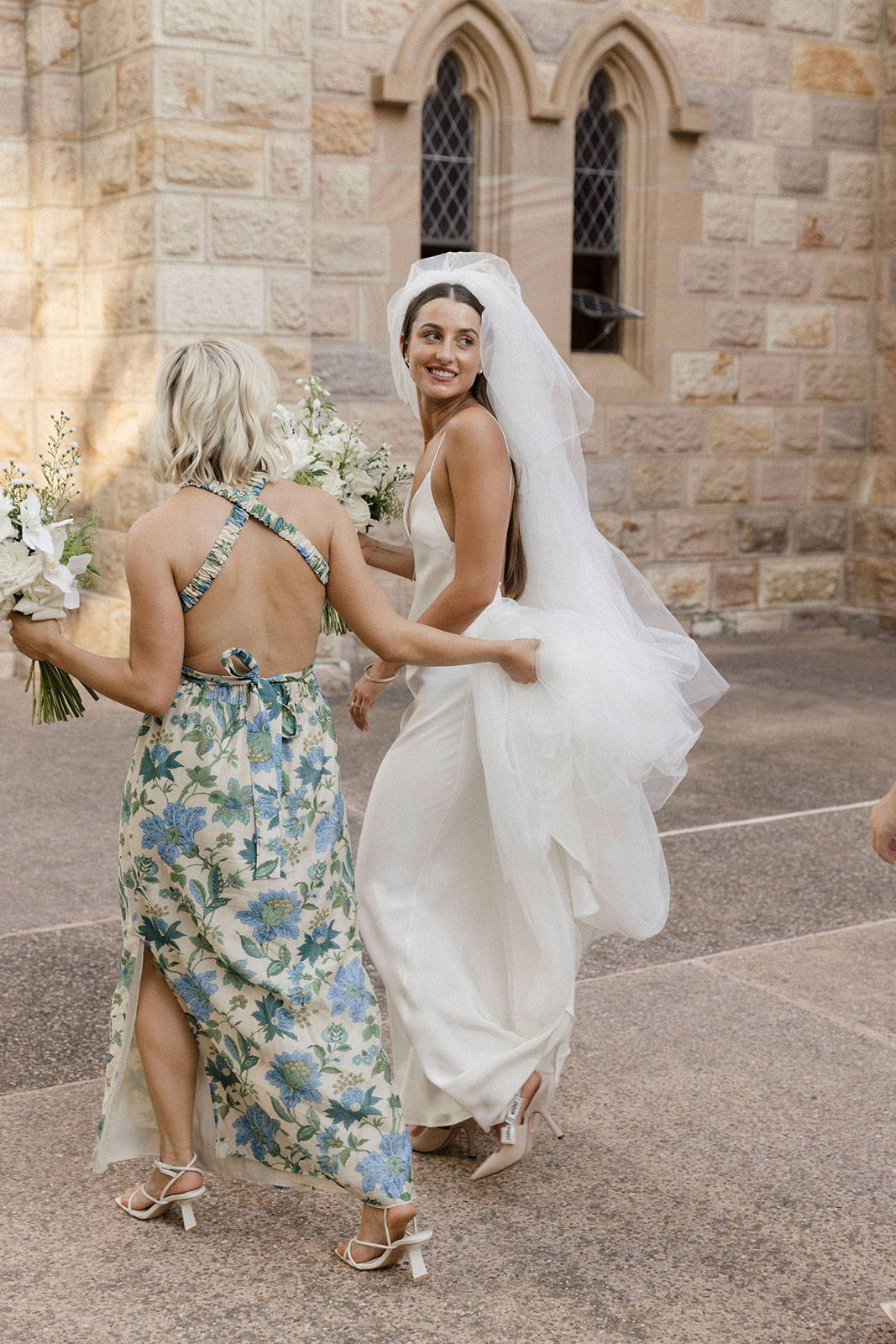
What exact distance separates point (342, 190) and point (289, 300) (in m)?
1.16

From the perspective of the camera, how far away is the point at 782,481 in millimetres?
10852

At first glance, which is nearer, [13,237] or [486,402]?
[486,402]

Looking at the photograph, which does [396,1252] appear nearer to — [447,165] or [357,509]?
[357,509]

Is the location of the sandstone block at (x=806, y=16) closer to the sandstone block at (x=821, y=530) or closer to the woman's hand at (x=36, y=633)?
the sandstone block at (x=821, y=530)

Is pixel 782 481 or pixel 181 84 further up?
pixel 181 84

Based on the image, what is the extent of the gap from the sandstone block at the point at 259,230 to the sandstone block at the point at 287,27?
2.58 feet

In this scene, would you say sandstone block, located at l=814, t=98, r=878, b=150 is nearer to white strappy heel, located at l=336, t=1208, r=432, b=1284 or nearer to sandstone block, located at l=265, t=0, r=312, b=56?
sandstone block, located at l=265, t=0, r=312, b=56

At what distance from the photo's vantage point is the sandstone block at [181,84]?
7.76 meters

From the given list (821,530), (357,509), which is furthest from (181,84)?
(821,530)

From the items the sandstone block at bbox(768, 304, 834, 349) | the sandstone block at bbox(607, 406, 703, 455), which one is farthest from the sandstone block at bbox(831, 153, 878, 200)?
the sandstone block at bbox(607, 406, 703, 455)

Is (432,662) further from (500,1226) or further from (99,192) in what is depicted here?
(99,192)

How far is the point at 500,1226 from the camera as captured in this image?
294cm

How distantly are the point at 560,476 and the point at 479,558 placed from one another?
29cm

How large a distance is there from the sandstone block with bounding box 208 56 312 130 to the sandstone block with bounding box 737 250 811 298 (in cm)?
364
